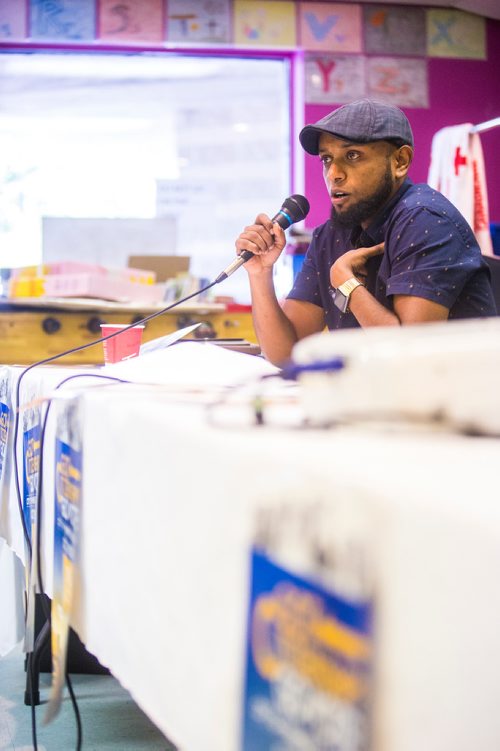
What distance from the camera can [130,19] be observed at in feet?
15.8

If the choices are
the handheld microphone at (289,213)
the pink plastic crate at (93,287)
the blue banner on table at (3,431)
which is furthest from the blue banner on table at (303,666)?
the pink plastic crate at (93,287)

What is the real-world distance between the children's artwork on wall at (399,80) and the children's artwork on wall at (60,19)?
1659mm

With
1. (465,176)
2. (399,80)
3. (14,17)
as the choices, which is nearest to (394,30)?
(399,80)

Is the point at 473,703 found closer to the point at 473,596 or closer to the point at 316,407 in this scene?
the point at 473,596

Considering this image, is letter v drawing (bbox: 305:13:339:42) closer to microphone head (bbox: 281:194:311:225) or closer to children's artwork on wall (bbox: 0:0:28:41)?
children's artwork on wall (bbox: 0:0:28:41)

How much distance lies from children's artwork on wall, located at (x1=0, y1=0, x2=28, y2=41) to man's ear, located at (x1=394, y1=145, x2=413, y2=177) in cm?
376

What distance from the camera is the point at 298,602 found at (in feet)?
1.23

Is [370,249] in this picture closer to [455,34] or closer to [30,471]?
[30,471]

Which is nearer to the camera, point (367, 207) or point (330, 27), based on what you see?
point (367, 207)

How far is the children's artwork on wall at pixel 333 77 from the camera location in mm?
4891

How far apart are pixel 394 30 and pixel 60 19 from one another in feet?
6.38

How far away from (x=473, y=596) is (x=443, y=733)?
54mm

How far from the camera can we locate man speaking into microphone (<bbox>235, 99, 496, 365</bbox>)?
56.6 inches

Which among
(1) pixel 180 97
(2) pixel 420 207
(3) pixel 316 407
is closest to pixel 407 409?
(3) pixel 316 407
